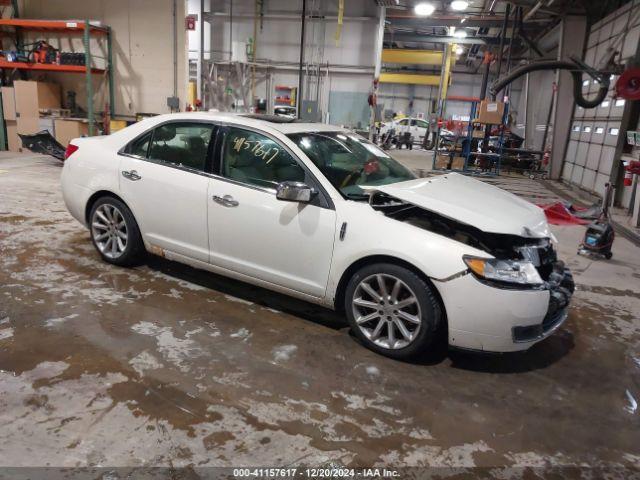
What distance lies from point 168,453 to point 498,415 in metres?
1.72

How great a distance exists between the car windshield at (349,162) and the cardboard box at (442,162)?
36.1 ft

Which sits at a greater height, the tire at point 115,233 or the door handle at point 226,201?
the door handle at point 226,201

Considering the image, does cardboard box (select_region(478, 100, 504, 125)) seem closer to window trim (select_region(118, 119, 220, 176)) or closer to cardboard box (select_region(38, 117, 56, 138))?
window trim (select_region(118, 119, 220, 176))

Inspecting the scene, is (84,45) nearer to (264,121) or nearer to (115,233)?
(115,233)

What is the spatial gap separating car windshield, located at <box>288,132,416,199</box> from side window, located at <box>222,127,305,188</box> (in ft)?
0.50

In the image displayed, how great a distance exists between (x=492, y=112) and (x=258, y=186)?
11.3m

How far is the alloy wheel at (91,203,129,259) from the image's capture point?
13.7ft

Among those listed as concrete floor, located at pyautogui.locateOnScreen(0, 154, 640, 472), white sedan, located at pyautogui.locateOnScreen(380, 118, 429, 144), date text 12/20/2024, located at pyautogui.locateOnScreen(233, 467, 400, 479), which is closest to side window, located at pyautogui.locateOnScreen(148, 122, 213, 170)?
concrete floor, located at pyautogui.locateOnScreen(0, 154, 640, 472)

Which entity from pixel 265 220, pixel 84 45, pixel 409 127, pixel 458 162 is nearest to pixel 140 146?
pixel 265 220

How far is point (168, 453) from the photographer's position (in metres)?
2.12

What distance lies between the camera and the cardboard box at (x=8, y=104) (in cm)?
1138

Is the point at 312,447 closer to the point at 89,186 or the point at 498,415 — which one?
the point at 498,415

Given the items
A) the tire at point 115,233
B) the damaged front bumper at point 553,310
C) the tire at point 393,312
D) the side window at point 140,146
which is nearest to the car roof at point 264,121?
the side window at point 140,146

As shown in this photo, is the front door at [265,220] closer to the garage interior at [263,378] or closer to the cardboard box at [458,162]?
the garage interior at [263,378]
